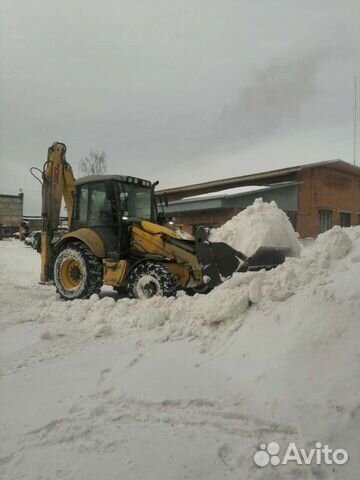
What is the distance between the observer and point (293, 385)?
3295 millimetres

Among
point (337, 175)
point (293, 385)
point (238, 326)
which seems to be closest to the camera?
point (293, 385)

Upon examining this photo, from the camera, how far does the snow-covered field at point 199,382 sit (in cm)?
263

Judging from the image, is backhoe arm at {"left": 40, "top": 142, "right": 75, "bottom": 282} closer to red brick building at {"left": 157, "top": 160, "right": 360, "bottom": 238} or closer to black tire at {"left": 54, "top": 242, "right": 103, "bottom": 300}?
black tire at {"left": 54, "top": 242, "right": 103, "bottom": 300}

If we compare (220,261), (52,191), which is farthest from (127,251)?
(52,191)

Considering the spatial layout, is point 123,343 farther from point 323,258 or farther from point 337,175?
point 337,175

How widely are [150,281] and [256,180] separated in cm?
1125

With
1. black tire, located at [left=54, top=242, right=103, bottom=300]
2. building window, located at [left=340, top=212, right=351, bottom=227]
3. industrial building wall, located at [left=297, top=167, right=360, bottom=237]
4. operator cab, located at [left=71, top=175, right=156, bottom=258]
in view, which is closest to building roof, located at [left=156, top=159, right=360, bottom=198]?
industrial building wall, located at [left=297, top=167, right=360, bottom=237]

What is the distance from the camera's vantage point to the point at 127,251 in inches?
314

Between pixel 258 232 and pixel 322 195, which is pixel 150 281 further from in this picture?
pixel 322 195

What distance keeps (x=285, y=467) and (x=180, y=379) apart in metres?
1.35

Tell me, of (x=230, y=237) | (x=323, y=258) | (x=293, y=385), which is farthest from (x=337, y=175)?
(x=293, y=385)

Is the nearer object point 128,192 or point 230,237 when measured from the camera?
point 128,192

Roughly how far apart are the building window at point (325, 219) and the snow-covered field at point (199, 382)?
39.5 ft

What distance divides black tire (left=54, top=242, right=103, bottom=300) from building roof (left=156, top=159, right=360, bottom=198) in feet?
19.1
